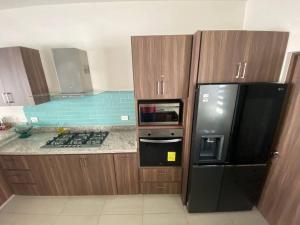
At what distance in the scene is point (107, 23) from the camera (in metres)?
1.99

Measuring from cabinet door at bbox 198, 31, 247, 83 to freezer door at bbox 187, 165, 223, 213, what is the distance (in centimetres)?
105

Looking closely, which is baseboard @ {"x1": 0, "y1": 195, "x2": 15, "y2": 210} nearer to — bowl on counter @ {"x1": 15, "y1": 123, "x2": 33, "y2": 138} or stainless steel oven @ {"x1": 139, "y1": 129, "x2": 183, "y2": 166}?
bowl on counter @ {"x1": 15, "y1": 123, "x2": 33, "y2": 138}

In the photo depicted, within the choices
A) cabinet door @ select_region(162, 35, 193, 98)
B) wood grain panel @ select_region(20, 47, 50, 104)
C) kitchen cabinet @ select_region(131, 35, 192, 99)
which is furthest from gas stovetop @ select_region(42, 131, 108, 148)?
cabinet door @ select_region(162, 35, 193, 98)

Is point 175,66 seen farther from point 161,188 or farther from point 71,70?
point 161,188

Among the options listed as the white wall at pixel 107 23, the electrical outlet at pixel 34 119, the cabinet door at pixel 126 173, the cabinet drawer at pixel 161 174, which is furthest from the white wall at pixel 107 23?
the cabinet drawer at pixel 161 174

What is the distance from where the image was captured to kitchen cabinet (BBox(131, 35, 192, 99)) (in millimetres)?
1494

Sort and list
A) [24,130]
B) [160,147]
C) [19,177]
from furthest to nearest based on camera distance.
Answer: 1. [24,130]
2. [19,177]
3. [160,147]

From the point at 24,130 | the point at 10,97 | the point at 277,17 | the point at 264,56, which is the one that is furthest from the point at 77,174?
the point at 277,17

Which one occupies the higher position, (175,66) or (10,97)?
(175,66)

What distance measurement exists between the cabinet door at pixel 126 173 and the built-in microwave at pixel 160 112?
1.85 ft

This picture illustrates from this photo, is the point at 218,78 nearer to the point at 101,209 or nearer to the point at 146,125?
the point at 146,125

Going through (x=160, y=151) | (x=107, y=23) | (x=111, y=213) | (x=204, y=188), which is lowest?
(x=111, y=213)

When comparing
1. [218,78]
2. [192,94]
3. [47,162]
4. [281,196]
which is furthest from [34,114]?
[281,196]

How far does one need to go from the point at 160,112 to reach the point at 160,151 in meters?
0.53
